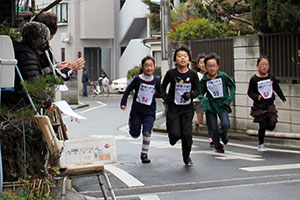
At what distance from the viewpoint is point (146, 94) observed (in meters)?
9.91

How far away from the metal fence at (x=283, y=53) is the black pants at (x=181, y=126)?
371cm

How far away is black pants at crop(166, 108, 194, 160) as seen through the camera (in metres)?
9.30

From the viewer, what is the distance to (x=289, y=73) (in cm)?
1259

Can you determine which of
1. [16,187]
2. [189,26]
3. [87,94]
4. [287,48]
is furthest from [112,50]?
[16,187]

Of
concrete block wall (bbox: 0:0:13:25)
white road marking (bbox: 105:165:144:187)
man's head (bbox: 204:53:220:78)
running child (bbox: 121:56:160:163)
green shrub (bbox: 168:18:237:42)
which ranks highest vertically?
green shrub (bbox: 168:18:237:42)

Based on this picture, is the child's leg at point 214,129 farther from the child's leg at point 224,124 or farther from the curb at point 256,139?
the curb at point 256,139

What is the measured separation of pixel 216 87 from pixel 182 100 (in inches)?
60.6

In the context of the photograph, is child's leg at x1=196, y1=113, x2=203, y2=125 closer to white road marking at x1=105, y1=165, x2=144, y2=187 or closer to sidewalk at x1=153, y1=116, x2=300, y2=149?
sidewalk at x1=153, y1=116, x2=300, y2=149

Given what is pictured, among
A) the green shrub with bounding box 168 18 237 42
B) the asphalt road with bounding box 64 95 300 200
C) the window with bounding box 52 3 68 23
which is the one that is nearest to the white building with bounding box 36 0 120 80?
the window with bounding box 52 3 68 23

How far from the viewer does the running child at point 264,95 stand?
1098 cm

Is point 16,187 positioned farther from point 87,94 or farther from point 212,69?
point 87,94

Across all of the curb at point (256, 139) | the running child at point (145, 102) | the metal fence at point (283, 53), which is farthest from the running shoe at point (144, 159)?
the metal fence at point (283, 53)

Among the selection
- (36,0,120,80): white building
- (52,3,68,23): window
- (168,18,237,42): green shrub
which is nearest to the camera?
(168,18,237,42): green shrub

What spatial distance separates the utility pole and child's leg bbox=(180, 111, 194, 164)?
8574 mm
